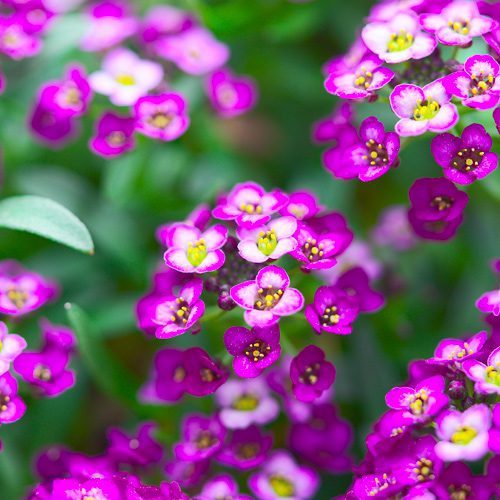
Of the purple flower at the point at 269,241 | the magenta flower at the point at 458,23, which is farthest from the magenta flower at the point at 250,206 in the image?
the magenta flower at the point at 458,23

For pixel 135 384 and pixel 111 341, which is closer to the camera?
pixel 135 384

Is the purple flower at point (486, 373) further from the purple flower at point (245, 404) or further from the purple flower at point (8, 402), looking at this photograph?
the purple flower at point (8, 402)

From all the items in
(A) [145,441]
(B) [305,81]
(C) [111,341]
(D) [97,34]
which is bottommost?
(C) [111,341]

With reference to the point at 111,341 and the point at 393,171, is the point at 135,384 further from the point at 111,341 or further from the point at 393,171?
the point at 393,171

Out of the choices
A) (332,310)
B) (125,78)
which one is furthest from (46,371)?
(125,78)

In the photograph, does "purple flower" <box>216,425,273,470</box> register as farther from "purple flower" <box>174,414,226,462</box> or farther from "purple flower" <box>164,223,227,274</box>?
"purple flower" <box>164,223,227,274</box>

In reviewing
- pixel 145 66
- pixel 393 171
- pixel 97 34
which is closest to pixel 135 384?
pixel 145 66
